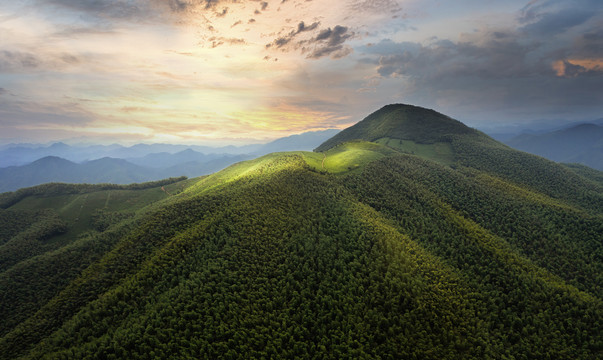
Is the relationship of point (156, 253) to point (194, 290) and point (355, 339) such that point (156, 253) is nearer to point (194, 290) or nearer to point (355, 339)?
point (194, 290)

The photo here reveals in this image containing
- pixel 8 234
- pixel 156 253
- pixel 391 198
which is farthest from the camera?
pixel 8 234

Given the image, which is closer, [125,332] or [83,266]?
[125,332]

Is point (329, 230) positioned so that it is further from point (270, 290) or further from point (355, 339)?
point (355, 339)

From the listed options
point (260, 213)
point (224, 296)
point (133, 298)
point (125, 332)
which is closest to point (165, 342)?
point (125, 332)

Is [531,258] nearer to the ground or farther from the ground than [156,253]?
nearer to the ground

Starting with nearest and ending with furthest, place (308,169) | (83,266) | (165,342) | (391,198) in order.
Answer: (165,342), (83,266), (391,198), (308,169)

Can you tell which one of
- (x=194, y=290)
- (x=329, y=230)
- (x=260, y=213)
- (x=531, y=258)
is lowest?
(x=531, y=258)
